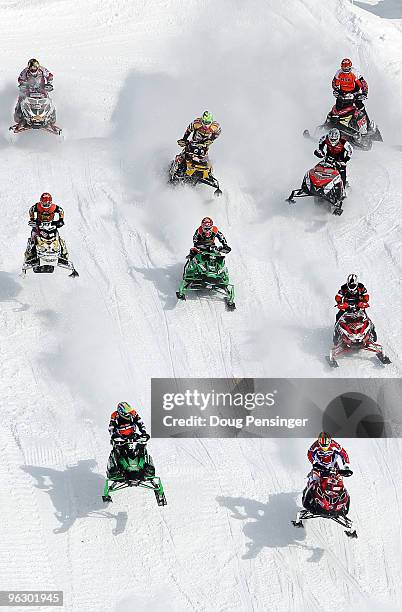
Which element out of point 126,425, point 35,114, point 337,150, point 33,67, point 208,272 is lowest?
point 126,425

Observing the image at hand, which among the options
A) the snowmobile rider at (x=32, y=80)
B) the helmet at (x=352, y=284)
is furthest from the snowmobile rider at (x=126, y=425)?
the snowmobile rider at (x=32, y=80)

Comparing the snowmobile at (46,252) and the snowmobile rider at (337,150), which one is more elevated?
the snowmobile rider at (337,150)

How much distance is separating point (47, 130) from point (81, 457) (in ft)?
34.9

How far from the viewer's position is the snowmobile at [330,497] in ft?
51.6

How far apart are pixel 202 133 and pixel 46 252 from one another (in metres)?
5.35

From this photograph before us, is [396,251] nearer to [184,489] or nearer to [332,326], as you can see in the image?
[332,326]

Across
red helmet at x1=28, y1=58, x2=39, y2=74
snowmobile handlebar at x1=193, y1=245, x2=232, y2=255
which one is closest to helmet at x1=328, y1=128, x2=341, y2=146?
snowmobile handlebar at x1=193, y1=245, x2=232, y2=255

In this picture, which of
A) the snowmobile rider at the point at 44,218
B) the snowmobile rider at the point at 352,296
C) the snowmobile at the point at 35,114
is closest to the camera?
the snowmobile rider at the point at 352,296

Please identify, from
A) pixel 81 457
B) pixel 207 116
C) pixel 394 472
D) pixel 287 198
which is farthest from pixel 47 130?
pixel 394 472

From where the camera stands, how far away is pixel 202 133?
23641 mm

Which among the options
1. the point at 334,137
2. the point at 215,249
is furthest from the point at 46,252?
the point at 334,137

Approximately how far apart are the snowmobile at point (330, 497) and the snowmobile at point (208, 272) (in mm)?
5749

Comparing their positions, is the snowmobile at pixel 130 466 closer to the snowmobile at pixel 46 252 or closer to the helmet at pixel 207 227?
the snowmobile at pixel 46 252

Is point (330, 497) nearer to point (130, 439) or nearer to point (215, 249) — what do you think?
point (130, 439)
